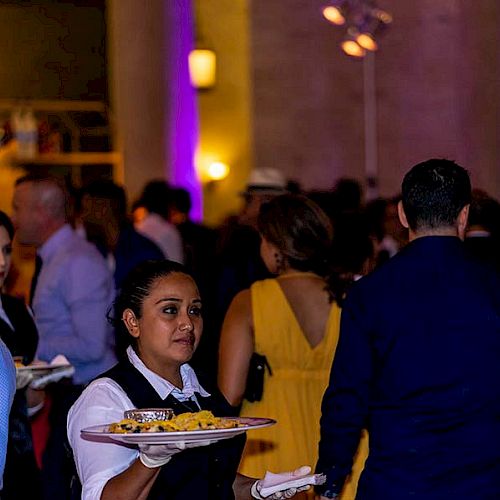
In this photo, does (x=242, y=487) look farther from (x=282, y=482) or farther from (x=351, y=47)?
(x=351, y=47)

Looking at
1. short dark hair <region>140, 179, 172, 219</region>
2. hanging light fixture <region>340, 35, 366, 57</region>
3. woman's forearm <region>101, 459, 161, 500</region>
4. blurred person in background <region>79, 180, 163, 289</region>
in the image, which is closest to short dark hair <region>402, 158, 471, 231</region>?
woman's forearm <region>101, 459, 161, 500</region>

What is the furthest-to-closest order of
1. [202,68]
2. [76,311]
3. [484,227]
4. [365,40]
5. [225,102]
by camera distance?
[225,102]
[202,68]
[365,40]
[76,311]
[484,227]

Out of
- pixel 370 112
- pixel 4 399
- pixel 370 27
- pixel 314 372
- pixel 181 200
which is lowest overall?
pixel 314 372

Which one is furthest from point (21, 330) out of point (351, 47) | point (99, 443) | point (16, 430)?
point (351, 47)

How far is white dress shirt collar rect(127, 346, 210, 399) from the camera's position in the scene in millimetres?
3545

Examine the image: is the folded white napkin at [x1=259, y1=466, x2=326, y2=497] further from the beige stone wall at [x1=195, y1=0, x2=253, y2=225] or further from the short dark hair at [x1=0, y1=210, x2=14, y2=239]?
the beige stone wall at [x1=195, y1=0, x2=253, y2=225]

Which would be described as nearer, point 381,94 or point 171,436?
point 171,436

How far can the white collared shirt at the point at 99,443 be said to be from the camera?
3.34 metres

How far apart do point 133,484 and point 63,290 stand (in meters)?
2.98

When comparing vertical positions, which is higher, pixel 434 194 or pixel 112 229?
pixel 434 194

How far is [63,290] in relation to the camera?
6125mm

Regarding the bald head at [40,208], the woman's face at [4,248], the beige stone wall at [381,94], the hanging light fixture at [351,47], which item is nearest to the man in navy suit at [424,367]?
the woman's face at [4,248]

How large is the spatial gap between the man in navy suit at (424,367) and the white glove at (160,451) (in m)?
0.73

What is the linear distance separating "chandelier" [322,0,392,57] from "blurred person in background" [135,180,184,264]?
415cm
